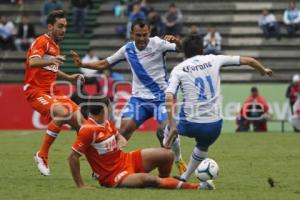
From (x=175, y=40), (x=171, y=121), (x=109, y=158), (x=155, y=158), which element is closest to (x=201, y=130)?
(x=171, y=121)

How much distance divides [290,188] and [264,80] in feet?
60.7

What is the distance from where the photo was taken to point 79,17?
3325 cm

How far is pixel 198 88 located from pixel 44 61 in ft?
8.81

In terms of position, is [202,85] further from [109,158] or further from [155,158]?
[109,158]

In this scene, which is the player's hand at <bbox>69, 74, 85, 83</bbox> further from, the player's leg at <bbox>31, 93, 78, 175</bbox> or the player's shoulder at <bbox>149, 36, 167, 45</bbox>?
the player's shoulder at <bbox>149, 36, 167, 45</bbox>

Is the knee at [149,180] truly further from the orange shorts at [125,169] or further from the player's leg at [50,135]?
the player's leg at [50,135]

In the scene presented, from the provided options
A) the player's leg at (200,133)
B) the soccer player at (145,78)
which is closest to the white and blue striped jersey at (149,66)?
the soccer player at (145,78)

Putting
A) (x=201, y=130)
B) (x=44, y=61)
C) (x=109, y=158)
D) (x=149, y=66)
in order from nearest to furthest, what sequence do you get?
(x=109, y=158) → (x=201, y=130) → (x=44, y=61) → (x=149, y=66)

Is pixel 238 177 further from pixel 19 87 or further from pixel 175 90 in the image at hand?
pixel 19 87

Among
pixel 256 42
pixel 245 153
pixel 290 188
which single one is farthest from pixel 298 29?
pixel 290 188

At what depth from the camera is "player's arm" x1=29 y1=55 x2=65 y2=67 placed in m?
13.0

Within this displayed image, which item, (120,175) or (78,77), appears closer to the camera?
(120,175)

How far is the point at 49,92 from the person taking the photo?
14.1 metres

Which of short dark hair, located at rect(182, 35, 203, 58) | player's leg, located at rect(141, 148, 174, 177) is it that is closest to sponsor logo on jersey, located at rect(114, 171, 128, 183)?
player's leg, located at rect(141, 148, 174, 177)
